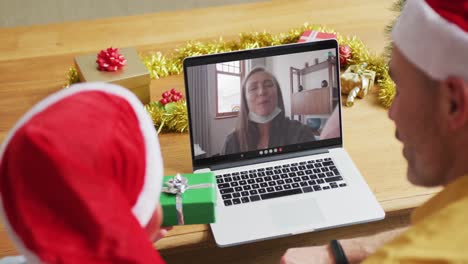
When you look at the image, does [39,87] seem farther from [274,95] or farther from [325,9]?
[325,9]

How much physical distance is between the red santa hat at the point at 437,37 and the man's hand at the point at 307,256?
0.42 meters

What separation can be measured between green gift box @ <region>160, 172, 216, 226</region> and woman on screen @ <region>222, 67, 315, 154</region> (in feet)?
0.66

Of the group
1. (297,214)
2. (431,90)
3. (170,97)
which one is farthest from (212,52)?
(431,90)

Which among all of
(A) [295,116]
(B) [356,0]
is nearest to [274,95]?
(A) [295,116]

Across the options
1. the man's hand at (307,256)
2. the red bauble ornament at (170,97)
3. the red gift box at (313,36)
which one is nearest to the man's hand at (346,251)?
the man's hand at (307,256)

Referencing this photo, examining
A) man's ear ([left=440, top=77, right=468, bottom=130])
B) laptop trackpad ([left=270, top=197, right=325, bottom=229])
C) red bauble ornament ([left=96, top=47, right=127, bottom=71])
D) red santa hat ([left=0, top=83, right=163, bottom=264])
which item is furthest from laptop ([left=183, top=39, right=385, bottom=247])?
red santa hat ([left=0, top=83, right=163, bottom=264])

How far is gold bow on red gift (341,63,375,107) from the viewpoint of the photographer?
1.55 m

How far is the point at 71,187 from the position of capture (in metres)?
0.71

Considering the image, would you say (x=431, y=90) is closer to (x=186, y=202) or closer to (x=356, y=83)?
(x=186, y=202)

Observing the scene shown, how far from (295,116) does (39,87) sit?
66 centimetres

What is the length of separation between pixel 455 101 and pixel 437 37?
0.09 meters

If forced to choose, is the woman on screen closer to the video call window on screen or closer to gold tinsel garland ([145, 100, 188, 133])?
the video call window on screen

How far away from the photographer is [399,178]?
1.34 m

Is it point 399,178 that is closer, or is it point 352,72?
point 399,178
